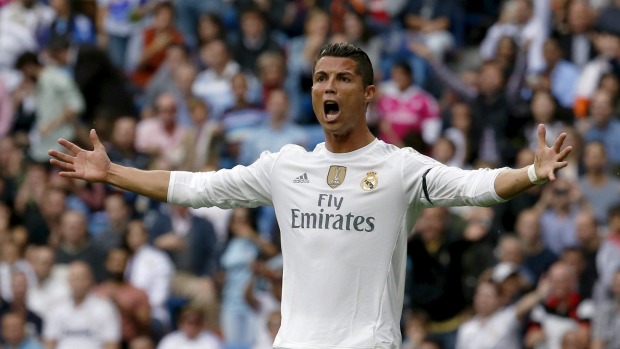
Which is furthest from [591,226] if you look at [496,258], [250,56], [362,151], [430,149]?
[362,151]

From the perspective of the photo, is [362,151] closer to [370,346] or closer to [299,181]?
[299,181]

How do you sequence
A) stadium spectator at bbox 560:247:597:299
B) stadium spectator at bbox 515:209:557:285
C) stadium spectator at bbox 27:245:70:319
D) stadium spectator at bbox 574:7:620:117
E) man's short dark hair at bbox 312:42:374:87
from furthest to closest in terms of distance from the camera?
stadium spectator at bbox 574:7:620:117
stadium spectator at bbox 27:245:70:319
stadium spectator at bbox 515:209:557:285
stadium spectator at bbox 560:247:597:299
man's short dark hair at bbox 312:42:374:87

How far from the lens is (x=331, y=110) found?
782 cm

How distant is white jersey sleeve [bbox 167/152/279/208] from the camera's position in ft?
26.3

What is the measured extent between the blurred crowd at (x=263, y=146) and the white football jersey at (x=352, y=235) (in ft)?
19.0

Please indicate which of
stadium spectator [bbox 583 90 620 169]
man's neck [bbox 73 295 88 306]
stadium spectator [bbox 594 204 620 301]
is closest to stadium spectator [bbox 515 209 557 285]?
stadium spectator [bbox 594 204 620 301]

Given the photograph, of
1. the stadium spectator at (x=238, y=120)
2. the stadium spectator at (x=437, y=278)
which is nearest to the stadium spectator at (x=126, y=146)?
the stadium spectator at (x=238, y=120)

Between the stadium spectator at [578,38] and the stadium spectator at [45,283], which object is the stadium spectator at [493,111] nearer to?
the stadium spectator at [578,38]

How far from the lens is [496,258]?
46.2 feet

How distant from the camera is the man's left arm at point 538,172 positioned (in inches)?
279

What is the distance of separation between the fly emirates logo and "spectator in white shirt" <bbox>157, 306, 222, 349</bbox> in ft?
21.3

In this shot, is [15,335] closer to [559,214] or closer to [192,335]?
[192,335]

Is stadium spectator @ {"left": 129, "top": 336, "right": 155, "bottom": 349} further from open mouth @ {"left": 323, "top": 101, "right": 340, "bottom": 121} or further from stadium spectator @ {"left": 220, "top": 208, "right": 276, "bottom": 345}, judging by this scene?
open mouth @ {"left": 323, "top": 101, "right": 340, "bottom": 121}

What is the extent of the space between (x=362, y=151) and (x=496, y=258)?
644 cm
